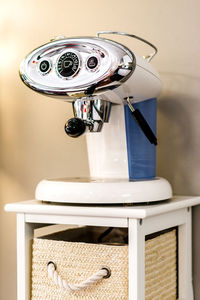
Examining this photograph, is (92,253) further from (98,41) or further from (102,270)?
(98,41)

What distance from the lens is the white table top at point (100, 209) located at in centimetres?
85

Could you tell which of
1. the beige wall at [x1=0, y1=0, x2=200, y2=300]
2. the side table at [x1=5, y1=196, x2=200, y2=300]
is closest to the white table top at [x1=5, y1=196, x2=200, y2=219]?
the side table at [x1=5, y1=196, x2=200, y2=300]

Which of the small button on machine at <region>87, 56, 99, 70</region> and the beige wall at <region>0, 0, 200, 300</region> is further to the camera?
the beige wall at <region>0, 0, 200, 300</region>

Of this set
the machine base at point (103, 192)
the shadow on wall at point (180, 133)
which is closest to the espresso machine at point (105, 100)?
the machine base at point (103, 192)

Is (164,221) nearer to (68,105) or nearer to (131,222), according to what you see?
(131,222)

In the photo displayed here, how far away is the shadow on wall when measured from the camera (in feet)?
3.74

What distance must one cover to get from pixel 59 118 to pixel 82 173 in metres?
0.18

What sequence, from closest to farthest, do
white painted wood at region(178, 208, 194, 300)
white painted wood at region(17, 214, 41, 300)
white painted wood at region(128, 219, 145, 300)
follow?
white painted wood at region(128, 219, 145, 300) → white painted wood at region(17, 214, 41, 300) → white painted wood at region(178, 208, 194, 300)

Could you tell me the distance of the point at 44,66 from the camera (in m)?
0.92

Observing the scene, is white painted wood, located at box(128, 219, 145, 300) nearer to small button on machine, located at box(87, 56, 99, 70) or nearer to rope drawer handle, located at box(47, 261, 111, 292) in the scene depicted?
rope drawer handle, located at box(47, 261, 111, 292)

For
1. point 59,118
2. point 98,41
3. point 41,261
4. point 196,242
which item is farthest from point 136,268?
point 59,118

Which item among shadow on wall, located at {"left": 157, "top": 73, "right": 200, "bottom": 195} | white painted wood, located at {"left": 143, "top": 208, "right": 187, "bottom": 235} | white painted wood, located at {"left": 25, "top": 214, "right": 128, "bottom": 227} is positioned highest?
shadow on wall, located at {"left": 157, "top": 73, "right": 200, "bottom": 195}

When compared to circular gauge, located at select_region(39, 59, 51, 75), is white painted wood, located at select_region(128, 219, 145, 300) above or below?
below

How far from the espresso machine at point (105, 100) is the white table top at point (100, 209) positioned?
2 centimetres
